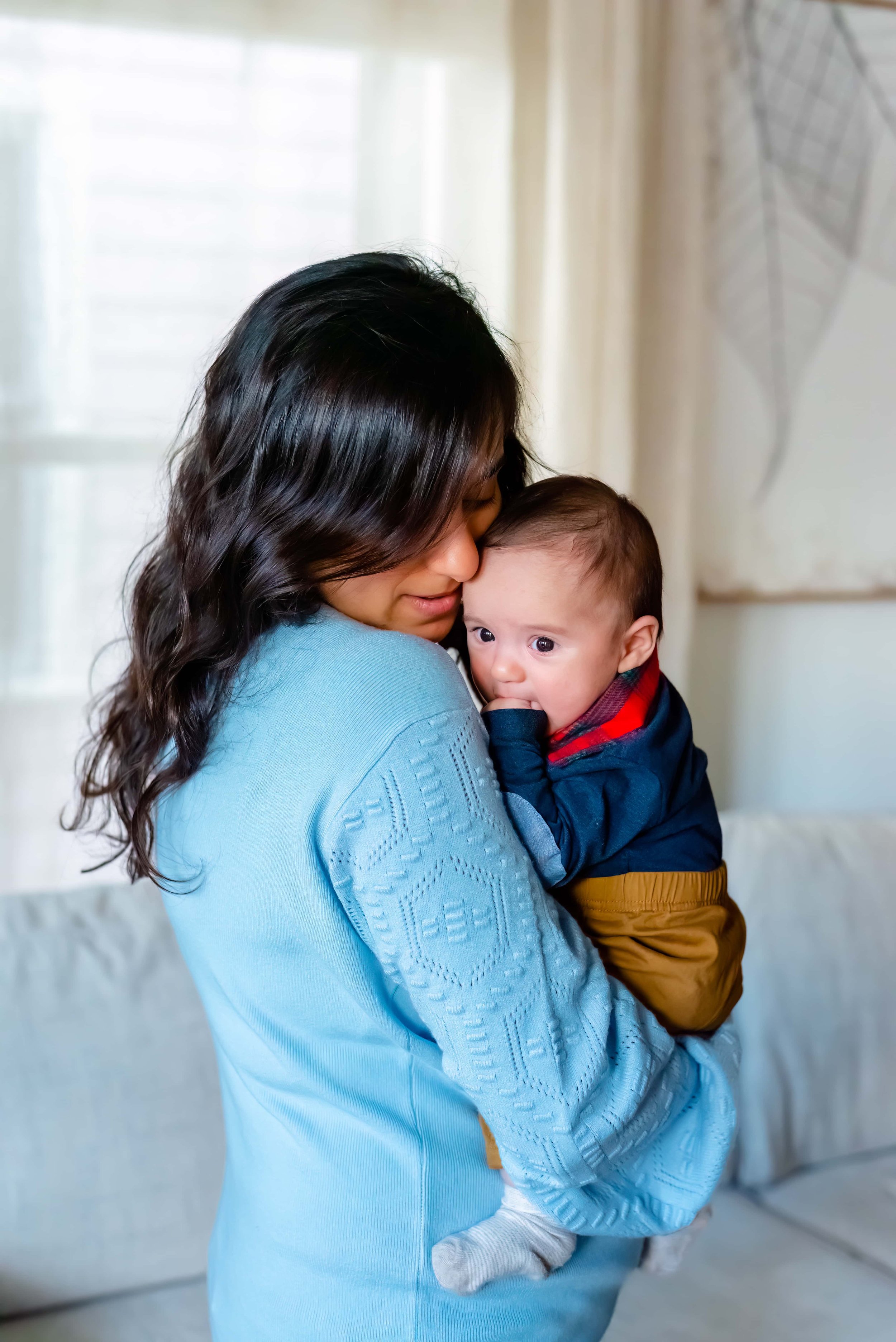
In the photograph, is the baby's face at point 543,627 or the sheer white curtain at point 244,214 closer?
the baby's face at point 543,627

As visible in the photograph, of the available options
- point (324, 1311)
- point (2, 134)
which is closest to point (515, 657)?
point (324, 1311)

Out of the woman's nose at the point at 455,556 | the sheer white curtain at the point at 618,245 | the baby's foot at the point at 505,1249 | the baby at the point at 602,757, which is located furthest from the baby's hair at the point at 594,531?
the sheer white curtain at the point at 618,245

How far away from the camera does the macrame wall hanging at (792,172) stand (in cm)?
249

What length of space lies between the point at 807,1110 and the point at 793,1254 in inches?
10.4

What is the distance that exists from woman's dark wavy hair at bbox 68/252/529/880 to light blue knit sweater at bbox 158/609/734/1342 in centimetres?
4

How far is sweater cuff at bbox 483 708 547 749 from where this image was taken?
98 centimetres

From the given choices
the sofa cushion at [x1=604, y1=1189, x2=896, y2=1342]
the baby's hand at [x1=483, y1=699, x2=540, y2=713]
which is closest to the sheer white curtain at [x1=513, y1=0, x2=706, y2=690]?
the sofa cushion at [x1=604, y1=1189, x2=896, y2=1342]

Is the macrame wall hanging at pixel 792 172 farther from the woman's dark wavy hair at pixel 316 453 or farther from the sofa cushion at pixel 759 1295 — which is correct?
the woman's dark wavy hair at pixel 316 453

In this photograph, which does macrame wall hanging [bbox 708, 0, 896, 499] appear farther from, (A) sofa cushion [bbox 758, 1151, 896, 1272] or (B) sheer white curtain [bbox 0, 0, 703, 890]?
(A) sofa cushion [bbox 758, 1151, 896, 1272]

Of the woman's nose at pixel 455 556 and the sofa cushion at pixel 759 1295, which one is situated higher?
the woman's nose at pixel 455 556

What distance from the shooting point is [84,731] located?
7.07ft

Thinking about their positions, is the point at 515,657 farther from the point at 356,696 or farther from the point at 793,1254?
the point at 793,1254

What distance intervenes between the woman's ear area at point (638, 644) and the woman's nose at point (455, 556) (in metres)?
0.21

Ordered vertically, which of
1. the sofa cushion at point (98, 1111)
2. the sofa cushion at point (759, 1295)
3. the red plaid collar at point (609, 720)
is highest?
the red plaid collar at point (609, 720)
